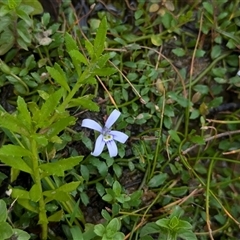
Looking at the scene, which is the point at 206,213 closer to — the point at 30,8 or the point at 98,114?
the point at 98,114

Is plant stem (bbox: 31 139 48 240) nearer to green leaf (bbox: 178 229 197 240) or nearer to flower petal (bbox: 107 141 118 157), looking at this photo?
flower petal (bbox: 107 141 118 157)

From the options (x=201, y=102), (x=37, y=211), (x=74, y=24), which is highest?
(x=74, y=24)

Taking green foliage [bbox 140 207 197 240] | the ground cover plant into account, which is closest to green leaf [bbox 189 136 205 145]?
the ground cover plant

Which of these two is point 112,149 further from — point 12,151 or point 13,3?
point 13,3

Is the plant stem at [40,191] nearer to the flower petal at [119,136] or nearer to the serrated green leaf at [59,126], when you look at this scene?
A: the serrated green leaf at [59,126]

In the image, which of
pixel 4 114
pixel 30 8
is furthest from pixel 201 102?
pixel 4 114
